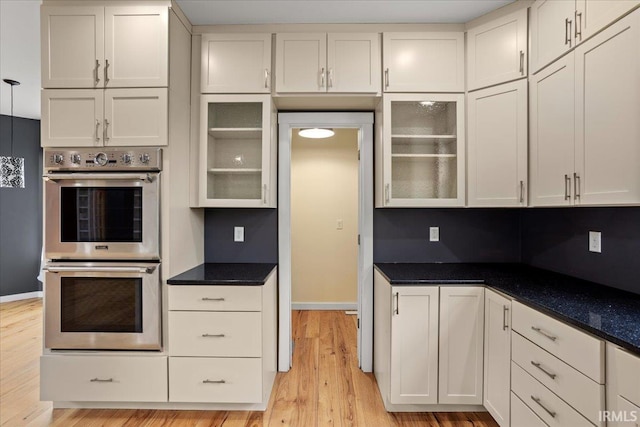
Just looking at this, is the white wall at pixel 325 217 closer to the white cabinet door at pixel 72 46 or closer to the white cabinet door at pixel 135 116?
the white cabinet door at pixel 135 116

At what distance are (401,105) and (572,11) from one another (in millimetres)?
989

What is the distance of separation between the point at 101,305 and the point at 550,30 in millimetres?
3094

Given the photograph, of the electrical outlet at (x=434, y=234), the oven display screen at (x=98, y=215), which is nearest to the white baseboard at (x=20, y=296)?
the oven display screen at (x=98, y=215)

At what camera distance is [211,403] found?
1.99m

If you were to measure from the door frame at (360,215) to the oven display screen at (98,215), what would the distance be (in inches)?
40.1

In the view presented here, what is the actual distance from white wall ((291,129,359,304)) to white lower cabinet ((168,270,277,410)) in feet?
7.12

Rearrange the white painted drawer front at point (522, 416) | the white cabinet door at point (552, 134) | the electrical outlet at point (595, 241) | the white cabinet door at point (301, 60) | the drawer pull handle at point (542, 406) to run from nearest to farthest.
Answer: the drawer pull handle at point (542, 406) → the white painted drawer front at point (522, 416) → the white cabinet door at point (552, 134) → the electrical outlet at point (595, 241) → the white cabinet door at point (301, 60)

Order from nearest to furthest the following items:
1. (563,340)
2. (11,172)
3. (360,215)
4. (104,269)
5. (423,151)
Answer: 1. (563,340)
2. (104,269)
3. (423,151)
4. (360,215)
5. (11,172)

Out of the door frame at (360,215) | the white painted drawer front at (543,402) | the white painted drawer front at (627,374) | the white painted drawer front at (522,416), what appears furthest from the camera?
the door frame at (360,215)

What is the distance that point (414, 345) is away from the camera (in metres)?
1.92

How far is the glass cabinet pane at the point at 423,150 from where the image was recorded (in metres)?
2.24

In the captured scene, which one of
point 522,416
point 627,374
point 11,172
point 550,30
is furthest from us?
point 11,172

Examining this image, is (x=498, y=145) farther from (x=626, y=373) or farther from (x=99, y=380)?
(x=99, y=380)

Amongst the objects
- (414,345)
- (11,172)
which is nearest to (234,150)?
(414,345)
